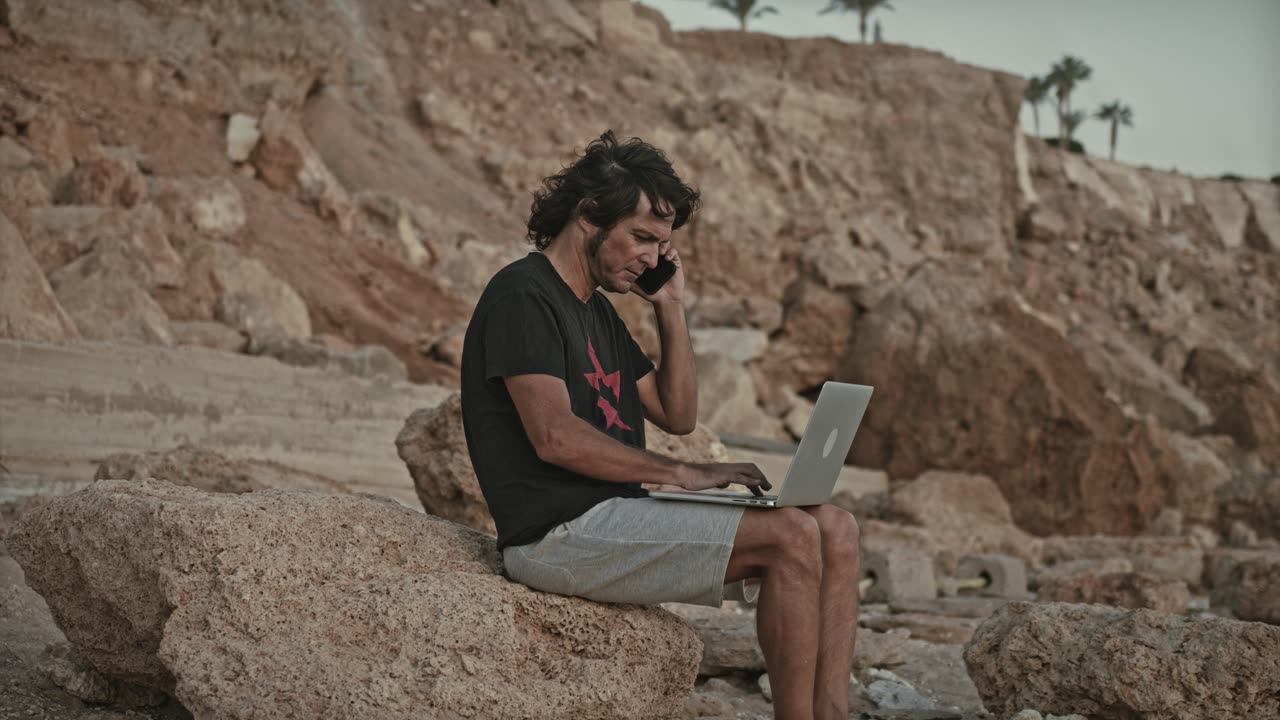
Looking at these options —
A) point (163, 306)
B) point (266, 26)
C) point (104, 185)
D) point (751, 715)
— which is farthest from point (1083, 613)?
→ point (266, 26)

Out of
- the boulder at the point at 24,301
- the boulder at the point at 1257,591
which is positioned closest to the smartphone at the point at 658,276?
the boulder at the point at 1257,591

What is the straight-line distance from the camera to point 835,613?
11.2ft

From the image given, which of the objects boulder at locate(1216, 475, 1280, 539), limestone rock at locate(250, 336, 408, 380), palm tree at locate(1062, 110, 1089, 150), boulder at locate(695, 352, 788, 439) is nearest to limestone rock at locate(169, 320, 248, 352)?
limestone rock at locate(250, 336, 408, 380)

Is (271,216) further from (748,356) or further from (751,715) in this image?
(751,715)

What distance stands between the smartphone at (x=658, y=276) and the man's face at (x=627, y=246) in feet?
0.85

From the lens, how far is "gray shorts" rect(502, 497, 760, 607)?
130 inches

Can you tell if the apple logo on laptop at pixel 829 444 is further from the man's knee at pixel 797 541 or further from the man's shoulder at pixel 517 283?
the man's shoulder at pixel 517 283

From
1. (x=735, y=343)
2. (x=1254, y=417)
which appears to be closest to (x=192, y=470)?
(x=735, y=343)

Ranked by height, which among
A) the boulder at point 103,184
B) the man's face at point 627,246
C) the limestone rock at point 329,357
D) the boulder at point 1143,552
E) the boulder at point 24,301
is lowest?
the boulder at point 1143,552

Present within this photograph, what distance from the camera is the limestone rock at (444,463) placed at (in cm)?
582

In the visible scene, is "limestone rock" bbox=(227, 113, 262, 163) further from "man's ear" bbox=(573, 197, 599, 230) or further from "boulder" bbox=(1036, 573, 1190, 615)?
"man's ear" bbox=(573, 197, 599, 230)

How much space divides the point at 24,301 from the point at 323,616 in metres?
9.13

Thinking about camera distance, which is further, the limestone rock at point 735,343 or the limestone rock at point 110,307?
the limestone rock at point 735,343

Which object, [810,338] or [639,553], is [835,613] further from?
[810,338]
